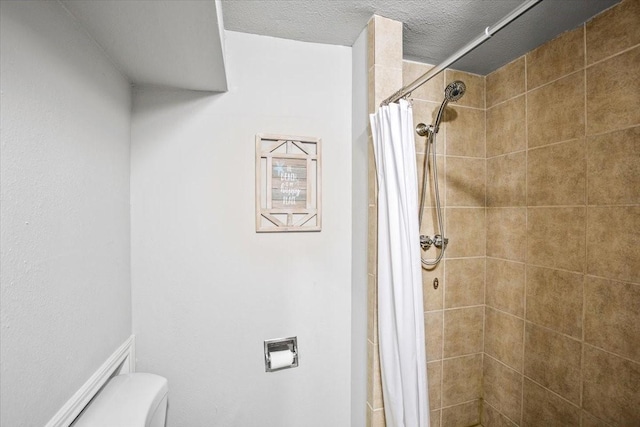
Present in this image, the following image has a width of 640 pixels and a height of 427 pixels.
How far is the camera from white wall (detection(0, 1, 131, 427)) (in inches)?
22.8

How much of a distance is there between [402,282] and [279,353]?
2.29 ft

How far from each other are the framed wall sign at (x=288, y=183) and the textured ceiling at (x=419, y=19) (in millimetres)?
504

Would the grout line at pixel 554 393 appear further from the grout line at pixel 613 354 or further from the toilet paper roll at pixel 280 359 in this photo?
the toilet paper roll at pixel 280 359

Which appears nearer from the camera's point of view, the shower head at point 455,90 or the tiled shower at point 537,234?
the tiled shower at point 537,234

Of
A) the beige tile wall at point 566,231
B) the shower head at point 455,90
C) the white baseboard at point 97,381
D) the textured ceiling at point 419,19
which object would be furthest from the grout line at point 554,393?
the white baseboard at point 97,381

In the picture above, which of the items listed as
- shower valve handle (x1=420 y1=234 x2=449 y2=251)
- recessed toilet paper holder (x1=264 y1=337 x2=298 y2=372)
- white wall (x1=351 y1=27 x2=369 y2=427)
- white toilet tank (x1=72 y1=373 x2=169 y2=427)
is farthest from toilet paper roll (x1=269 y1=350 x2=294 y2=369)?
shower valve handle (x1=420 y1=234 x2=449 y2=251)

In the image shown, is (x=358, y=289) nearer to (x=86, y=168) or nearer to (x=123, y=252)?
(x=123, y=252)

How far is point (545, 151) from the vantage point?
1327mm

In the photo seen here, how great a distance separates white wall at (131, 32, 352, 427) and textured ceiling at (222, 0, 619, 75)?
0.09 metres

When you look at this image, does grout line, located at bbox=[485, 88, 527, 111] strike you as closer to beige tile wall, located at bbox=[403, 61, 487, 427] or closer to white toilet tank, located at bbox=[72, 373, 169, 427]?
beige tile wall, located at bbox=[403, 61, 487, 427]

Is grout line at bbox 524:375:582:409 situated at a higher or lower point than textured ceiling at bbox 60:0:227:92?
lower

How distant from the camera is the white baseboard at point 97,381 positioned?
72 centimetres

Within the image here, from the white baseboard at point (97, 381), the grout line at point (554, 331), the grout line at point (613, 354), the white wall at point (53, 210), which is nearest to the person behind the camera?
the white wall at point (53, 210)

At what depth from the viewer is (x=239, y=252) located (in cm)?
127
